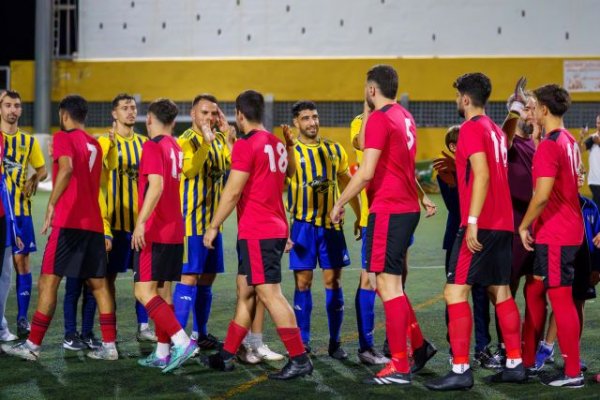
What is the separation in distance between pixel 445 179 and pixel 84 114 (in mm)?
2533

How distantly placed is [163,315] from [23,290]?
204 centimetres

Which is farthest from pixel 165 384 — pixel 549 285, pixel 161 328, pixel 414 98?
pixel 414 98

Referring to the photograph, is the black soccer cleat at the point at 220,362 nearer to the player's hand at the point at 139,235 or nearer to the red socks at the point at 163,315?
the red socks at the point at 163,315

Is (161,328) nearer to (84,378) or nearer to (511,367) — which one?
(84,378)

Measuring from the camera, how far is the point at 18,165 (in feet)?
26.9

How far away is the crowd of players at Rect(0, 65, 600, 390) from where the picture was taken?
592cm

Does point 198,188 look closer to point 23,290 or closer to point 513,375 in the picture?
point 23,290

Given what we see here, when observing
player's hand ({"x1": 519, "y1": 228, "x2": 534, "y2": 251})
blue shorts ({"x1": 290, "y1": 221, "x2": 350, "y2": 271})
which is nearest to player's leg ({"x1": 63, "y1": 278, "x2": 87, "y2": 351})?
blue shorts ({"x1": 290, "y1": 221, "x2": 350, "y2": 271})

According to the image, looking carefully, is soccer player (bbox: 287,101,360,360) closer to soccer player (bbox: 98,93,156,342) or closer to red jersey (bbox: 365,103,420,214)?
red jersey (bbox: 365,103,420,214)

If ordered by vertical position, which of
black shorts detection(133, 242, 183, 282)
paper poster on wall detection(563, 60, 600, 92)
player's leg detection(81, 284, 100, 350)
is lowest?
player's leg detection(81, 284, 100, 350)

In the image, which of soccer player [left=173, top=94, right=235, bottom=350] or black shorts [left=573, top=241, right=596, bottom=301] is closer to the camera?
black shorts [left=573, top=241, right=596, bottom=301]

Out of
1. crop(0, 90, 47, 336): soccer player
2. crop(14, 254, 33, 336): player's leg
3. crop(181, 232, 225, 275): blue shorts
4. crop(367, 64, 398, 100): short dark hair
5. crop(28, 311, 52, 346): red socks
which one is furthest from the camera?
crop(0, 90, 47, 336): soccer player

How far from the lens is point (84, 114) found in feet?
22.4

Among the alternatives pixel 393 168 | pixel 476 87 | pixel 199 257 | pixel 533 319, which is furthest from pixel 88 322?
pixel 476 87
